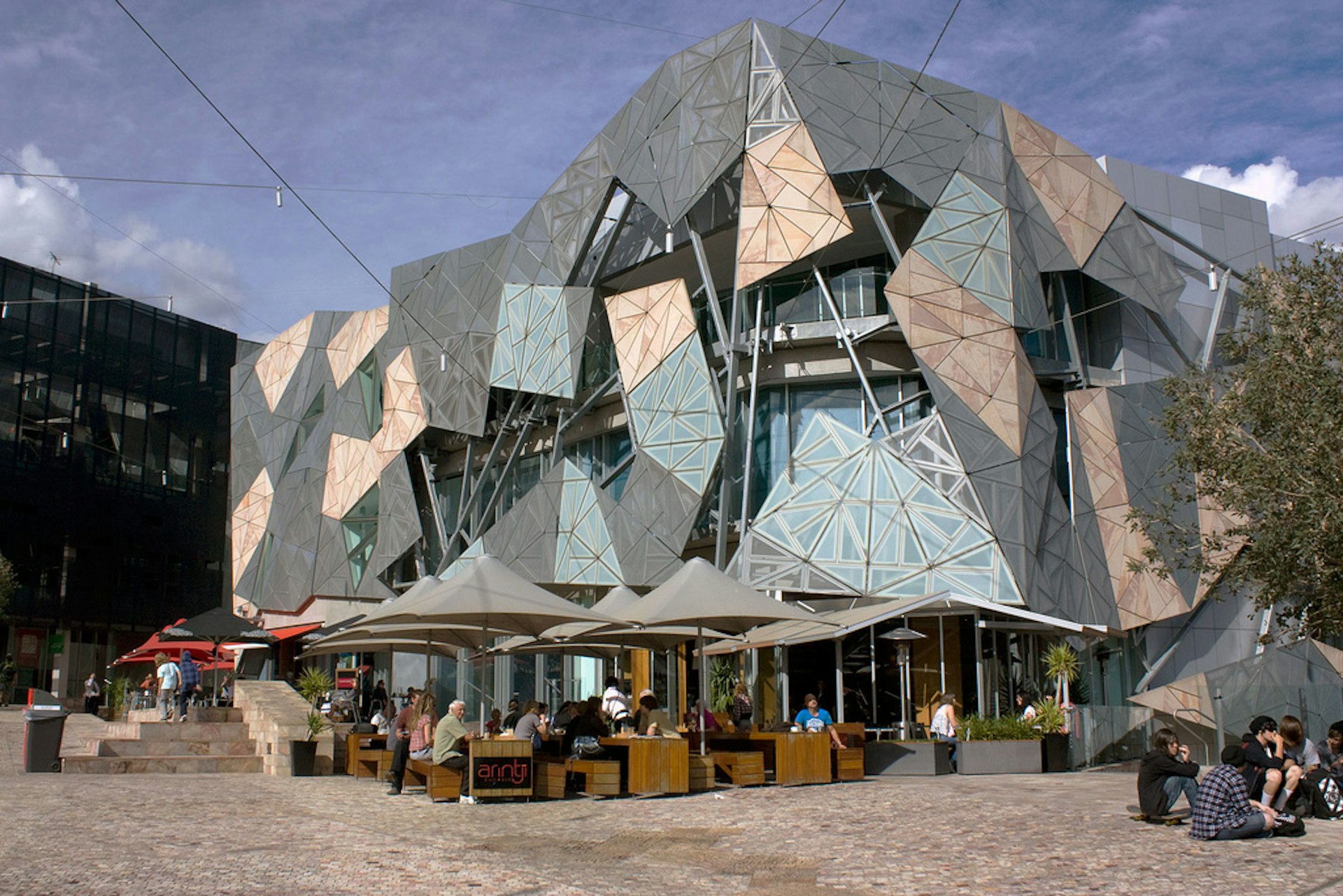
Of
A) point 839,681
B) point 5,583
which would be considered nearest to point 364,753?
point 839,681

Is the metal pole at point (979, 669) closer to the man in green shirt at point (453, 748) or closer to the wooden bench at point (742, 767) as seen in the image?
the wooden bench at point (742, 767)

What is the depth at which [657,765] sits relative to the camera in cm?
1516

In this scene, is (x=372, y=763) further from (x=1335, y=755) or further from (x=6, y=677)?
(x=6, y=677)

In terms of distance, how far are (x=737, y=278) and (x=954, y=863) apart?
1917cm

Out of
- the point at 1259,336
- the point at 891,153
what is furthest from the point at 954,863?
the point at 891,153

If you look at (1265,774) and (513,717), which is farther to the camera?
(513,717)

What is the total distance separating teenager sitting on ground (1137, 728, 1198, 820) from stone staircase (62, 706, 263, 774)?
49.4 ft

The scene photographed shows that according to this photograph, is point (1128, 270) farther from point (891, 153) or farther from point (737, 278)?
point (737, 278)

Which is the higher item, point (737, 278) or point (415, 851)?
point (737, 278)

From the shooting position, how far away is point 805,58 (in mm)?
27906

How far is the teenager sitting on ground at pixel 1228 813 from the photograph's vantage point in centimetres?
1088

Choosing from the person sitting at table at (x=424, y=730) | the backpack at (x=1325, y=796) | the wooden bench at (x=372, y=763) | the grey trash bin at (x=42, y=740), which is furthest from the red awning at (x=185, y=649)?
the backpack at (x=1325, y=796)

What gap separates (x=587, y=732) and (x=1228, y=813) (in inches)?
320

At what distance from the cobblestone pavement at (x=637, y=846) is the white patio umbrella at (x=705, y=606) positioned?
231 cm
